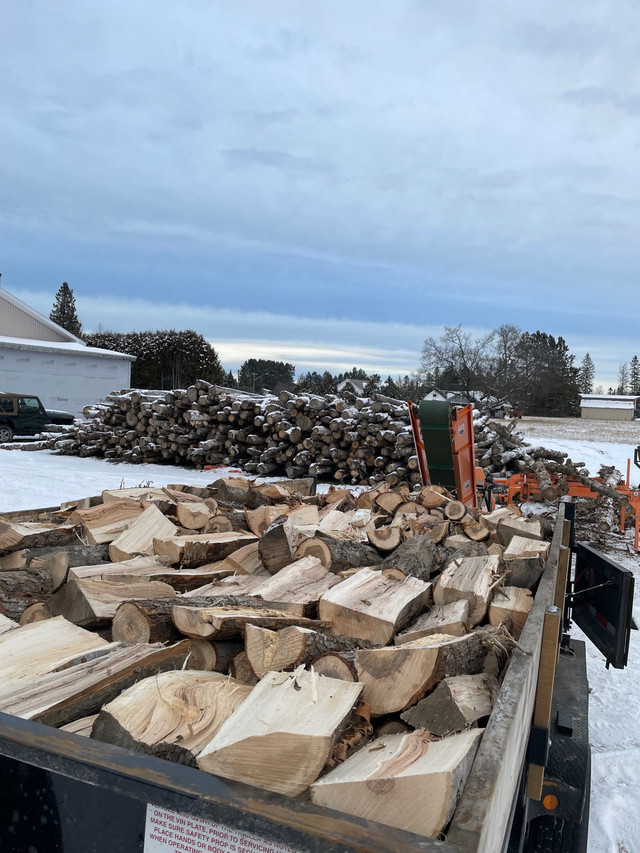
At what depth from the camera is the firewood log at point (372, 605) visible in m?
2.39

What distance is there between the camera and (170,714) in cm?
162

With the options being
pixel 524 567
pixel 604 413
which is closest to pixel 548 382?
pixel 604 413

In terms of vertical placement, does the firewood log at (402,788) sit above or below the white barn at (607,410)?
below

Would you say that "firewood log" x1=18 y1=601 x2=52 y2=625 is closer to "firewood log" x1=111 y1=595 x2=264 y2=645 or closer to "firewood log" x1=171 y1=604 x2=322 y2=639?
"firewood log" x1=111 y1=595 x2=264 y2=645

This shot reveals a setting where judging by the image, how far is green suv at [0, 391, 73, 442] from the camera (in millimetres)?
19188

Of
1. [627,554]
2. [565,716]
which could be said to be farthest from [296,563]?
[627,554]

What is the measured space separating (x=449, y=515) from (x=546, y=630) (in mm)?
2804

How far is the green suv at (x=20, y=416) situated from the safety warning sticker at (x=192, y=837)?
20084 millimetres

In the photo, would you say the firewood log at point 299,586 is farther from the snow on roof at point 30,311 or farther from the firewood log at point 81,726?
the snow on roof at point 30,311

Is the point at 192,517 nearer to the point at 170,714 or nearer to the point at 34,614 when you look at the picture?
the point at 34,614

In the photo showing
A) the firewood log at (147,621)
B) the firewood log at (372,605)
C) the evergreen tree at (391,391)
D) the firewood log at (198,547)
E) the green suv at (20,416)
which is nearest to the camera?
A: the firewood log at (147,621)

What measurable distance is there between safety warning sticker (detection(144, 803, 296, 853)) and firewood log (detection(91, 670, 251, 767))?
35cm

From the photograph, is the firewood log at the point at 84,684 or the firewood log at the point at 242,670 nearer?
the firewood log at the point at 84,684

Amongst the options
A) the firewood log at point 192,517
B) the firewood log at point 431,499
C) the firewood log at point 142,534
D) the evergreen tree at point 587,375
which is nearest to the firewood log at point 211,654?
the firewood log at point 142,534
